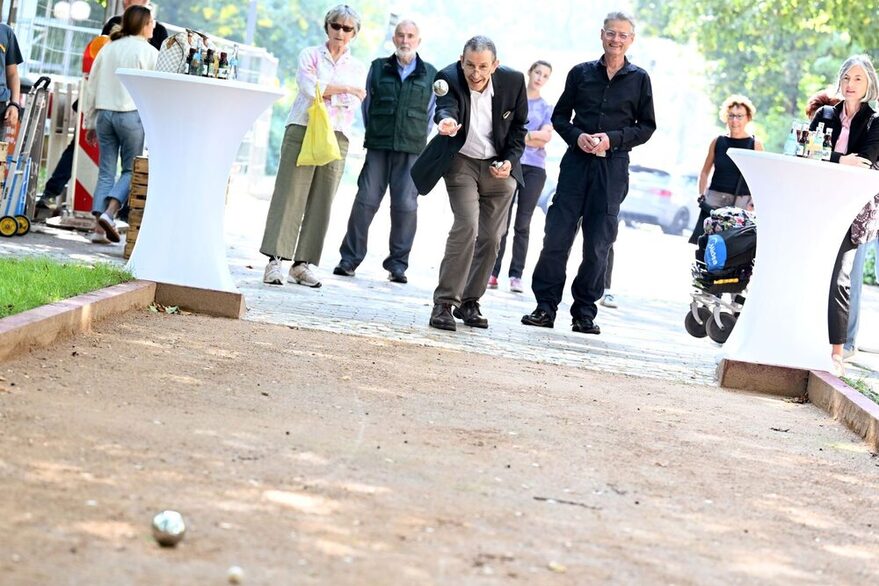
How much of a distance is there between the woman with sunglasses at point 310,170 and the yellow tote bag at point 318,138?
0.16 m

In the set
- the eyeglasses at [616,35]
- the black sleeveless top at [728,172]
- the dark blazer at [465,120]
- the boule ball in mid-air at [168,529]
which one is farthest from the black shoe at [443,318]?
the boule ball in mid-air at [168,529]

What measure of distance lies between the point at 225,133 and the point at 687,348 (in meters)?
3.83

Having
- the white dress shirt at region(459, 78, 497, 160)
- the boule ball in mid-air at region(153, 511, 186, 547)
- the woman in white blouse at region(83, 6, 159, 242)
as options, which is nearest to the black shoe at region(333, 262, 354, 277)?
the woman in white blouse at region(83, 6, 159, 242)

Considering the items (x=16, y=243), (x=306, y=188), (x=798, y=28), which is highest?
(x=798, y=28)

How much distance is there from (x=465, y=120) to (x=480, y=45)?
0.48 meters

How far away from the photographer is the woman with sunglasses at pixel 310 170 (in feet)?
36.1

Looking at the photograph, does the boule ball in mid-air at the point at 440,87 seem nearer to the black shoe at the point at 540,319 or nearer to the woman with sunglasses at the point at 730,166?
the black shoe at the point at 540,319

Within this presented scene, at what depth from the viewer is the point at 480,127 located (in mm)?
9859

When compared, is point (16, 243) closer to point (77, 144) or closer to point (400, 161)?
point (77, 144)

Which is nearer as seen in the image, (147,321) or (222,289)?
(147,321)

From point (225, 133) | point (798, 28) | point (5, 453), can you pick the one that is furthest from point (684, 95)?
point (5, 453)

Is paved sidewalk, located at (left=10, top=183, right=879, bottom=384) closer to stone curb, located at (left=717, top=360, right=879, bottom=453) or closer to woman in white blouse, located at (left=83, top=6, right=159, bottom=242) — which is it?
stone curb, located at (left=717, top=360, right=879, bottom=453)

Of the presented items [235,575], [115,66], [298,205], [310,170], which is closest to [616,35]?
[310,170]

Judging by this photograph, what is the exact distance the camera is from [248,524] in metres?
4.22
